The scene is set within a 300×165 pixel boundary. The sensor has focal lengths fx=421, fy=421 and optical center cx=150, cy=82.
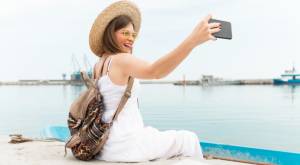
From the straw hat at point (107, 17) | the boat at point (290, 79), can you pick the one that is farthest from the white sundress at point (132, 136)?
the boat at point (290, 79)

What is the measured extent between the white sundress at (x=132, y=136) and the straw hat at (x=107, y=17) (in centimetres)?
33

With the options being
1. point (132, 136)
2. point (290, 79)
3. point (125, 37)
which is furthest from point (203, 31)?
point (290, 79)

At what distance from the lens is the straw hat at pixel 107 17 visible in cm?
319

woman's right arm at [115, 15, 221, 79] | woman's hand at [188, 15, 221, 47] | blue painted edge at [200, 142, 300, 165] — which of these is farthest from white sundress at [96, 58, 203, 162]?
blue painted edge at [200, 142, 300, 165]

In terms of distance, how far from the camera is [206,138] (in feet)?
47.7

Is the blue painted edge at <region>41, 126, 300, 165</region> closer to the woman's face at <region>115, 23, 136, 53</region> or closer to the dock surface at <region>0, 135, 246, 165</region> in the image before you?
the dock surface at <region>0, 135, 246, 165</region>

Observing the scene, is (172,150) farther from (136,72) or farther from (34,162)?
(34,162)

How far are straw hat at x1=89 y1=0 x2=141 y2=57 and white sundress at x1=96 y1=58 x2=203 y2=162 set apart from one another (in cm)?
33

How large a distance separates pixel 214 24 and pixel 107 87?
1009mm

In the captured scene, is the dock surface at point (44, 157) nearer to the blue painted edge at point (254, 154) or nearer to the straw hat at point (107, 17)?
the blue painted edge at point (254, 154)

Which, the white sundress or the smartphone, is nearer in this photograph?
the smartphone

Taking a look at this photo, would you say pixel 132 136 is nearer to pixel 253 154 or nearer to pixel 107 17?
pixel 107 17

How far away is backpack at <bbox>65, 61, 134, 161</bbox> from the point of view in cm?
316

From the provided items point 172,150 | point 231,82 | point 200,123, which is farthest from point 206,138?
point 231,82
